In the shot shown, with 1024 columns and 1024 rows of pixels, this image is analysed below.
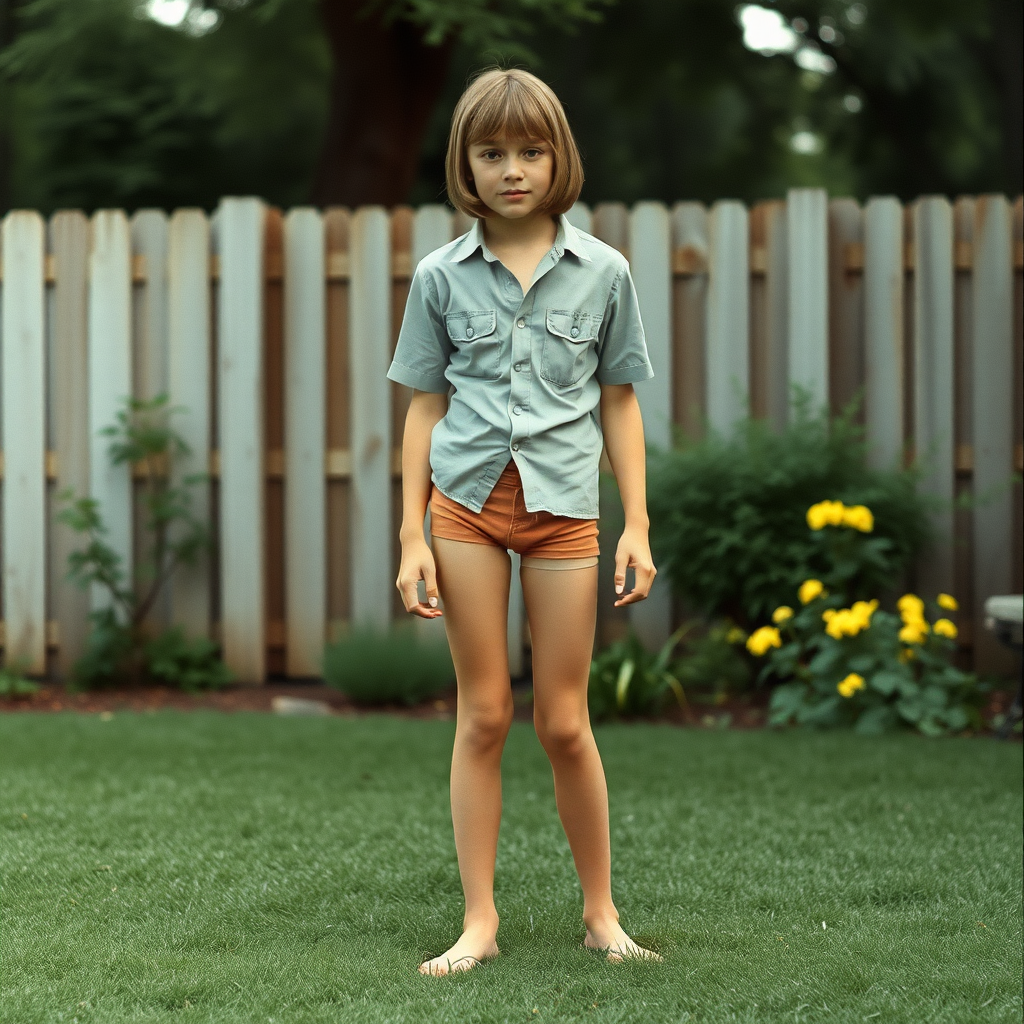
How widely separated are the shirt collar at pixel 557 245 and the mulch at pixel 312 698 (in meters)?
2.88

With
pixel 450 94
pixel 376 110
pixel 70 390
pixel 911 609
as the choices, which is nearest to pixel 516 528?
pixel 911 609

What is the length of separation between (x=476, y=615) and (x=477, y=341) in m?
0.52

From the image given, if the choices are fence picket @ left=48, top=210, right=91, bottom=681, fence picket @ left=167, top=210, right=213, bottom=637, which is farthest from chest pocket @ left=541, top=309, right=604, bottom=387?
fence picket @ left=48, top=210, right=91, bottom=681

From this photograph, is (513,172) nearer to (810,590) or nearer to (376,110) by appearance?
(810,590)

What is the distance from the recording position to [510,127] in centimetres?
225

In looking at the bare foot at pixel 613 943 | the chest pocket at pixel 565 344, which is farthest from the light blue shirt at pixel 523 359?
the bare foot at pixel 613 943

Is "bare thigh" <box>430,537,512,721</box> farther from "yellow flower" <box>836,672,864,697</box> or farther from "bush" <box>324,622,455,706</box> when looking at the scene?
"bush" <box>324,622,455,706</box>

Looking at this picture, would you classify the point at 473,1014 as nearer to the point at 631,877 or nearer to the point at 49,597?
the point at 631,877

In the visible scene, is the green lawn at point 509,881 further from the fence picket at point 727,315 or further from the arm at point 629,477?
the fence picket at point 727,315

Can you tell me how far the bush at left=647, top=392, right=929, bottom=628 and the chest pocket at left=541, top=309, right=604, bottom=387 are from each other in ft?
8.48

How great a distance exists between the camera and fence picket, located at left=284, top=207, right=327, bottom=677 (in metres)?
5.53

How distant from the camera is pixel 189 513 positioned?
18.1ft

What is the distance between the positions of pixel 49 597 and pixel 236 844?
2899 mm

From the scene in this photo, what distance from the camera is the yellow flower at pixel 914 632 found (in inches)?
181
